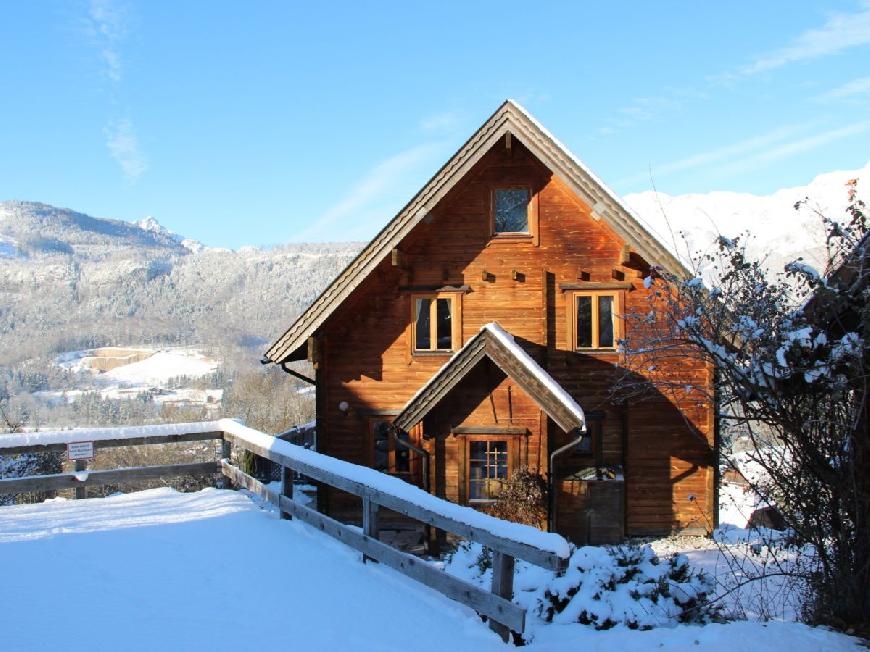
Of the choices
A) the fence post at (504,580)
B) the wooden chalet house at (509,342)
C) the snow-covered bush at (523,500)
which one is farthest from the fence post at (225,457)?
the fence post at (504,580)

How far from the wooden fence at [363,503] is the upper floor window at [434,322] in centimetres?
536

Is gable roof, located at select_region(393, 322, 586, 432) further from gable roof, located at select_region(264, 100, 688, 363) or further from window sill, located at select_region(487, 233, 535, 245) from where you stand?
gable roof, located at select_region(264, 100, 688, 363)

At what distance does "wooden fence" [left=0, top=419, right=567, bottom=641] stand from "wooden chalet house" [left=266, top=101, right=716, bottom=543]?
4281mm

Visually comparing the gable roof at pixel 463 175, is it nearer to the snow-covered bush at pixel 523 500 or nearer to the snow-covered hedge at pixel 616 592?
the snow-covered bush at pixel 523 500

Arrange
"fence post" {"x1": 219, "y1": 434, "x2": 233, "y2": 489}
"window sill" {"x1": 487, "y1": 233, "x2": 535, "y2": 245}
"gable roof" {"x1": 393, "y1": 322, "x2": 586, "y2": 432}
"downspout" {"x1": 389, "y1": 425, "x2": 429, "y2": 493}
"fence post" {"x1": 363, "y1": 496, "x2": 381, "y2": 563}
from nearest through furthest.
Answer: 1. "fence post" {"x1": 363, "y1": 496, "x2": 381, "y2": 563}
2. "fence post" {"x1": 219, "y1": 434, "x2": 233, "y2": 489}
3. "gable roof" {"x1": 393, "y1": 322, "x2": 586, "y2": 432}
4. "downspout" {"x1": 389, "y1": 425, "x2": 429, "y2": 493}
5. "window sill" {"x1": 487, "y1": 233, "x2": 535, "y2": 245}

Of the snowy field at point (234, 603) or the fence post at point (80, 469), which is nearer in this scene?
the snowy field at point (234, 603)

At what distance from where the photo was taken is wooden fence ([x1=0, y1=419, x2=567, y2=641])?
5.73m

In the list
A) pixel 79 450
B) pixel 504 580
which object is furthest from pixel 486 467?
pixel 504 580

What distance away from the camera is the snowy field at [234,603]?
5516 millimetres

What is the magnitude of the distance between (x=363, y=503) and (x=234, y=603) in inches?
73.0

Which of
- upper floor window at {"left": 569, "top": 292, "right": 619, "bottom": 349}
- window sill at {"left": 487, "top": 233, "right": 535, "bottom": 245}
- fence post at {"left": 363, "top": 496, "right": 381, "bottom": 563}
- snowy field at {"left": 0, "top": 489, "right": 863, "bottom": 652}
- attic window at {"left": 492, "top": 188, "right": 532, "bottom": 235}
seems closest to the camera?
snowy field at {"left": 0, "top": 489, "right": 863, "bottom": 652}

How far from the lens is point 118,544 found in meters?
7.67

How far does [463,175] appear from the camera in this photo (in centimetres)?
1463

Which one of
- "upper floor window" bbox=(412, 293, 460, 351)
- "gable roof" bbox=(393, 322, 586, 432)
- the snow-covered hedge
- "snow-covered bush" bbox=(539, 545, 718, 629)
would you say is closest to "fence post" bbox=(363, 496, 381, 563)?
the snow-covered hedge
